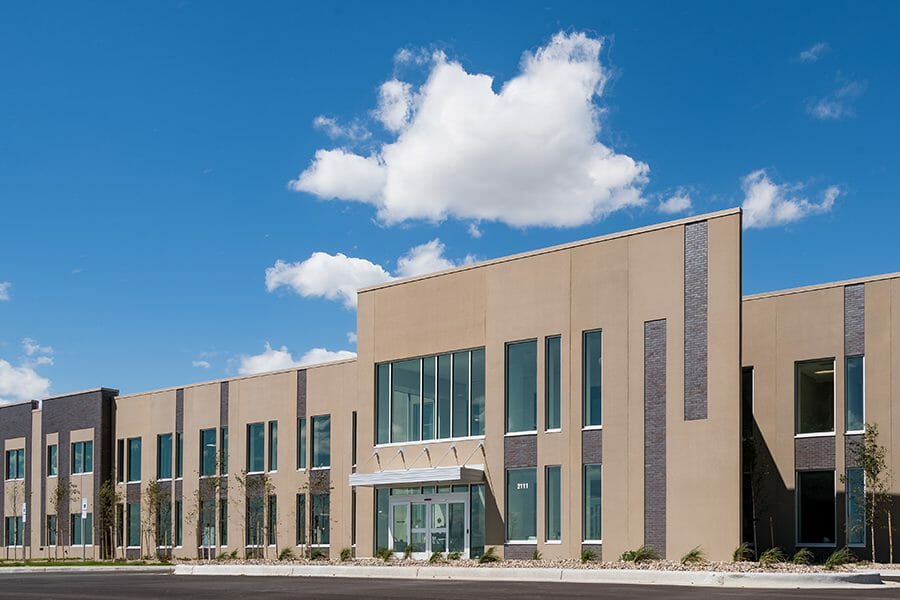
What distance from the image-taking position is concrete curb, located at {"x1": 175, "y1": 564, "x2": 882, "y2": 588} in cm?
2391

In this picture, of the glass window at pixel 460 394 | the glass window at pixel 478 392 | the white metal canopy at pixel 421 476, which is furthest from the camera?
the glass window at pixel 460 394

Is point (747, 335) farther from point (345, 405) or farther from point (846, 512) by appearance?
point (345, 405)

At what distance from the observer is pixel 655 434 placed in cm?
3272

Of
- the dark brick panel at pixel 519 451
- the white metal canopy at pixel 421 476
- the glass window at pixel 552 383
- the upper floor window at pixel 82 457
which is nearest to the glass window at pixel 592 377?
the glass window at pixel 552 383

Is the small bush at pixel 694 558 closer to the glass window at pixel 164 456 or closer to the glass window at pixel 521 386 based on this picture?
the glass window at pixel 521 386

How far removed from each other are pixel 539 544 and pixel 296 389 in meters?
18.0

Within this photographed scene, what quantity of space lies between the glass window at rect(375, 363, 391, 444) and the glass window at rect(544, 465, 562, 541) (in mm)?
7517

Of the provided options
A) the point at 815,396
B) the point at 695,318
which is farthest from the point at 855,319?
the point at 695,318

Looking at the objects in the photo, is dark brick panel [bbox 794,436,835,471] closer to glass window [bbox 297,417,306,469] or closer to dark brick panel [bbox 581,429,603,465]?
dark brick panel [bbox 581,429,603,465]

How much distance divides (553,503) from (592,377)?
4202mm

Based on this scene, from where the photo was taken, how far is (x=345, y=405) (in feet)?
153

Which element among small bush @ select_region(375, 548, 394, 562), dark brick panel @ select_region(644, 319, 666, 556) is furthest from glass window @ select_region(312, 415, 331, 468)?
dark brick panel @ select_region(644, 319, 666, 556)

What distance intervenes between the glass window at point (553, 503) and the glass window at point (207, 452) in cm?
2312

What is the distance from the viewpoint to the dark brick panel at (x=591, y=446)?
3397 centimetres
